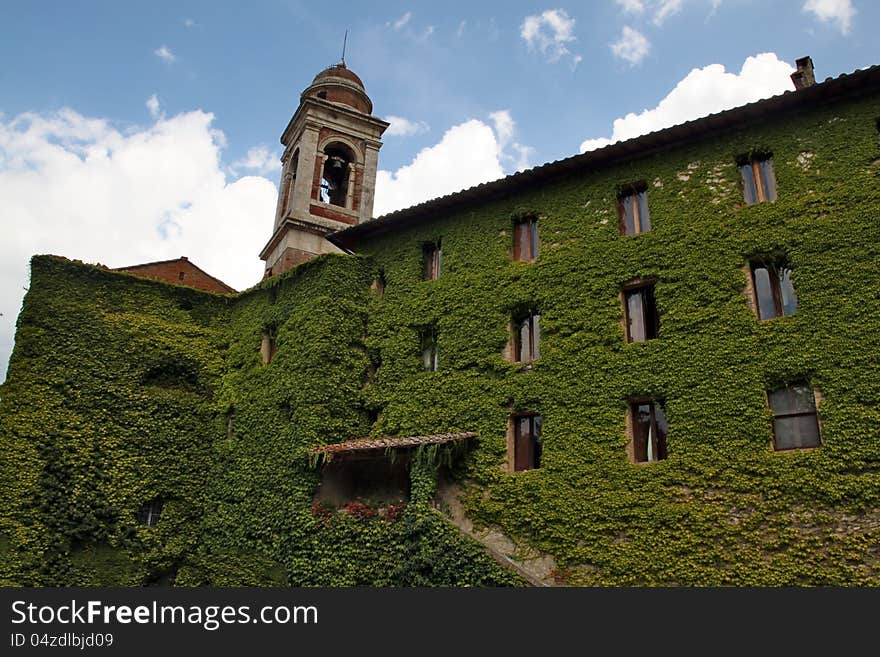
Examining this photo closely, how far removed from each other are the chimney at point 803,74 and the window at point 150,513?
23634 millimetres

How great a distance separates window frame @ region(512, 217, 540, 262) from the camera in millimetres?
22312

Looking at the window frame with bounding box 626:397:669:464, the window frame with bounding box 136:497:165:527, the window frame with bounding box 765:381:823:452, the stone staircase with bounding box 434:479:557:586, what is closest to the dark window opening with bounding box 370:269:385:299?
the stone staircase with bounding box 434:479:557:586

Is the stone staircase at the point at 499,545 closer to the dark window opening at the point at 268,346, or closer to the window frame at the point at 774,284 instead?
the window frame at the point at 774,284

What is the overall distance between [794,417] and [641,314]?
14.9ft

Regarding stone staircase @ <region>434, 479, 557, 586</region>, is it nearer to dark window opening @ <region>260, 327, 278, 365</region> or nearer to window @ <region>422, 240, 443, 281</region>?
window @ <region>422, 240, 443, 281</region>

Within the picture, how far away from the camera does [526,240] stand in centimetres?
2262

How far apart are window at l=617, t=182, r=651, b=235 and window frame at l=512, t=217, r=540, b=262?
259 centimetres

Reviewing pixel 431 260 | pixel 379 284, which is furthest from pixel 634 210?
pixel 379 284

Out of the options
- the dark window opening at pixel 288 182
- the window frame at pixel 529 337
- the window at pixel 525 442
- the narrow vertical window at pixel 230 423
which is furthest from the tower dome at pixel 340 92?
the window at pixel 525 442

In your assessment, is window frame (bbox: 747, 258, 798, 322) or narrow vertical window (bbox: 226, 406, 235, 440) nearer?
window frame (bbox: 747, 258, 798, 322)

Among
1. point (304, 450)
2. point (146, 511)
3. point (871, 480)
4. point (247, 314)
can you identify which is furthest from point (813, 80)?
point (146, 511)

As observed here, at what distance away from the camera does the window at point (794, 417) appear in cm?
1605

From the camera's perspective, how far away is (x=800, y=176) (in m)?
18.4

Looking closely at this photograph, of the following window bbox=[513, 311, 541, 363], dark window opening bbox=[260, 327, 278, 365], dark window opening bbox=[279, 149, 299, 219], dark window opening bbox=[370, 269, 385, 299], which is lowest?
window bbox=[513, 311, 541, 363]
